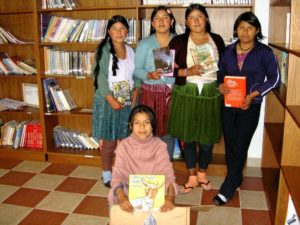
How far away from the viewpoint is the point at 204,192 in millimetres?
2957

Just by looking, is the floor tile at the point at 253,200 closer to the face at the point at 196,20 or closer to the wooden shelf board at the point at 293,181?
the wooden shelf board at the point at 293,181

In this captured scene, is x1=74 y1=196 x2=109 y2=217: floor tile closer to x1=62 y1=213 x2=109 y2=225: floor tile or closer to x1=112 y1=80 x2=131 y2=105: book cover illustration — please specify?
x1=62 y1=213 x2=109 y2=225: floor tile

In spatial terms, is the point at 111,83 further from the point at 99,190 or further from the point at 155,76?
the point at 99,190

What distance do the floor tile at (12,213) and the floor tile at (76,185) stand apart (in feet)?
1.27

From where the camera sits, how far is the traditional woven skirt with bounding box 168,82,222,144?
8.76ft

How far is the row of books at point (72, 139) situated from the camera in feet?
12.2

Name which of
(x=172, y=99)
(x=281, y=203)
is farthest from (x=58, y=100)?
(x=281, y=203)

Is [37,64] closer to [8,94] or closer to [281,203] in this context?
[8,94]

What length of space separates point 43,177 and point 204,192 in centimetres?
147

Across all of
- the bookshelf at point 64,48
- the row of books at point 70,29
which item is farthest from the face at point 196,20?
the row of books at point 70,29

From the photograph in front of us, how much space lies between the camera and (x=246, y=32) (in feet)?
7.98

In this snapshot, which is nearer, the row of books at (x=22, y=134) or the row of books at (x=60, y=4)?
the row of books at (x=60, y=4)

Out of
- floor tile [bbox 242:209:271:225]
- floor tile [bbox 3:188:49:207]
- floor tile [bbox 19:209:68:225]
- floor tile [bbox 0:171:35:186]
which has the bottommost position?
floor tile [bbox 19:209:68:225]

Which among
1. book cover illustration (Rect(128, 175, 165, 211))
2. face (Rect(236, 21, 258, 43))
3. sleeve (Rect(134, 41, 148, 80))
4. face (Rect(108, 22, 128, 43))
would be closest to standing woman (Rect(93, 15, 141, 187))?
face (Rect(108, 22, 128, 43))
